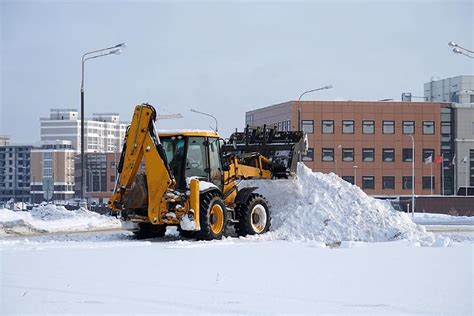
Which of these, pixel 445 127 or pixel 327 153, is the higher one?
pixel 445 127

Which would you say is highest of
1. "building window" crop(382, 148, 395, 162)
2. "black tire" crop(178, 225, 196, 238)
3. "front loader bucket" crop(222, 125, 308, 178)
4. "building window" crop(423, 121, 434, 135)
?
"building window" crop(423, 121, 434, 135)

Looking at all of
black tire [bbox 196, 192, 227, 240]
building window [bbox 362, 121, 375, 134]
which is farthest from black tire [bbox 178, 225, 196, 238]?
building window [bbox 362, 121, 375, 134]

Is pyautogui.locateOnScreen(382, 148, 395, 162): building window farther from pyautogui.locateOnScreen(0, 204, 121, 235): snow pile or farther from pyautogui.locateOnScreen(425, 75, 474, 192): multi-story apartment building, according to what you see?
pyautogui.locateOnScreen(0, 204, 121, 235): snow pile

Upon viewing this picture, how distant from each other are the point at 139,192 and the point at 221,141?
10.5 feet

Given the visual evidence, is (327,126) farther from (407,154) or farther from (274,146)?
(274,146)

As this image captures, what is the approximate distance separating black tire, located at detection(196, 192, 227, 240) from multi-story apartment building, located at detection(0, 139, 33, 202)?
173 m

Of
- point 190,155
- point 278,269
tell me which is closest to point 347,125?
point 190,155

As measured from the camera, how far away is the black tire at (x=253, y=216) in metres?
23.6

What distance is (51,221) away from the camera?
32812 millimetres

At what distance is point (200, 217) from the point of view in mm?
22219

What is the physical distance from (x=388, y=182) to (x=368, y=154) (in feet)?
14.3

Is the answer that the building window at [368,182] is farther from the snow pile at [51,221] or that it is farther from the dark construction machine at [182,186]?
the dark construction machine at [182,186]

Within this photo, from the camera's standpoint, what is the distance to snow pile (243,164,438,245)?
2367 centimetres

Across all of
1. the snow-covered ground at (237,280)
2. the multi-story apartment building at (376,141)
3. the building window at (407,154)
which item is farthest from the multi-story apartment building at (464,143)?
the snow-covered ground at (237,280)
